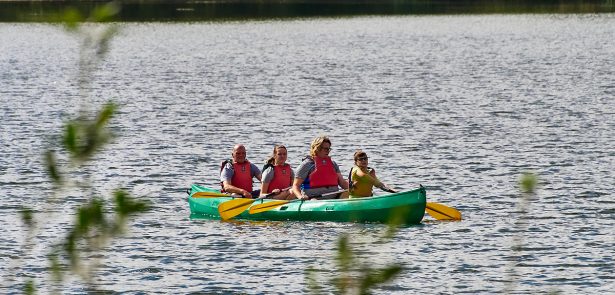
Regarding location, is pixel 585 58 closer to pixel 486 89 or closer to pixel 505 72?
pixel 505 72

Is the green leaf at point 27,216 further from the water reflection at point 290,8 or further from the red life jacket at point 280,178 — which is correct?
the water reflection at point 290,8

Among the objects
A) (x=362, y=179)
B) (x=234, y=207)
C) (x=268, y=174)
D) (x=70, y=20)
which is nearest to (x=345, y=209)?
(x=362, y=179)

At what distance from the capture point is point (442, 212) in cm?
2058

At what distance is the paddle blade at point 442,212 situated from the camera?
20.6 m

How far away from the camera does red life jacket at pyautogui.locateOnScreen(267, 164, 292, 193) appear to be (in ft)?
68.9

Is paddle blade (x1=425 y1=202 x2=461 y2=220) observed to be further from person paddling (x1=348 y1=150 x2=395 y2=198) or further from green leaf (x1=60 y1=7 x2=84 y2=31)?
green leaf (x1=60 y1=7 x2=84 y2=31)

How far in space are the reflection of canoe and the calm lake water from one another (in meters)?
0.23

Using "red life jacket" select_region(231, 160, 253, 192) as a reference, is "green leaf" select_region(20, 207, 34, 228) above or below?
above

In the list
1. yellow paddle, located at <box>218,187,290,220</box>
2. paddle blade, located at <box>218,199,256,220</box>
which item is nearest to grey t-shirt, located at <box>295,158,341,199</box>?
yellow paddle, located at <box>218,187,290,220</box>

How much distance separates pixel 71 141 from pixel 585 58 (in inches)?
2450

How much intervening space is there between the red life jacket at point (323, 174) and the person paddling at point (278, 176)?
1.57 ft

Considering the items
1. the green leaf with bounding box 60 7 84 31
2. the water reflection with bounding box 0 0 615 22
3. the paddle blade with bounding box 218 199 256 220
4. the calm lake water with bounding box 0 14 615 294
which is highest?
the green leaf with bounding box 60 7 84 31

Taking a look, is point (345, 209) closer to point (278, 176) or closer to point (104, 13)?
point (278, 176)

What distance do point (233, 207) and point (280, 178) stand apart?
3.04 feet
